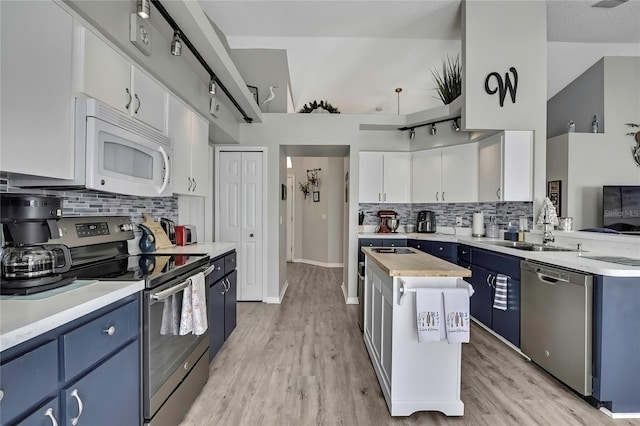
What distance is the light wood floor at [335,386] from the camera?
5.93ft

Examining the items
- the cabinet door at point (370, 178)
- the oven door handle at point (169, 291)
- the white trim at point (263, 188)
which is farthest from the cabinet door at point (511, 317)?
the white trim at point (263, 188)

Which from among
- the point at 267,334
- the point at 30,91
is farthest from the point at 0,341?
the point at 267,334

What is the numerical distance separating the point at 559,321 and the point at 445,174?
2421mm

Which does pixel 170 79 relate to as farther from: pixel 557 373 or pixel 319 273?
pixel 319 273

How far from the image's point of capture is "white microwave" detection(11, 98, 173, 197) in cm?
141

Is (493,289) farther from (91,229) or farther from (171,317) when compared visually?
(91,229)

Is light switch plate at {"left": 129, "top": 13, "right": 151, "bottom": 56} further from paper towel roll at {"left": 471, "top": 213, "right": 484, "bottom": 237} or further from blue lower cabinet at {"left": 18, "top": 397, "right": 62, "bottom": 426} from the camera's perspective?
paper towel roll at {"left": 471, "top": 213, "right": 484, "bottom": 237}

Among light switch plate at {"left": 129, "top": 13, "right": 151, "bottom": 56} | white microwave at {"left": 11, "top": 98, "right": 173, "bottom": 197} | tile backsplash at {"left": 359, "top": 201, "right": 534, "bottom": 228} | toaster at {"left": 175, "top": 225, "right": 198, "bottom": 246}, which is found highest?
light switch plate at {"left": 129, "top": 13, "right": 151, "bottom": 56}

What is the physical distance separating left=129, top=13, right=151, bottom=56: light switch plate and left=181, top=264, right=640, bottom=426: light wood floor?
2.22 m

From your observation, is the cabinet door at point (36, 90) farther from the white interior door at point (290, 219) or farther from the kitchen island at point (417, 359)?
the white interior door at point (290, 219)

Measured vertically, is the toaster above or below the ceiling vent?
below

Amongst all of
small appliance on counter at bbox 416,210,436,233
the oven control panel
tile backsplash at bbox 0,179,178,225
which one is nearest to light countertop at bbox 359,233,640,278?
small appliance on counter at bbox 416,210,436,233

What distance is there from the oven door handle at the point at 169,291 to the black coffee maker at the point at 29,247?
0.34 meters

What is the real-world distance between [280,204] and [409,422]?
300 cm
